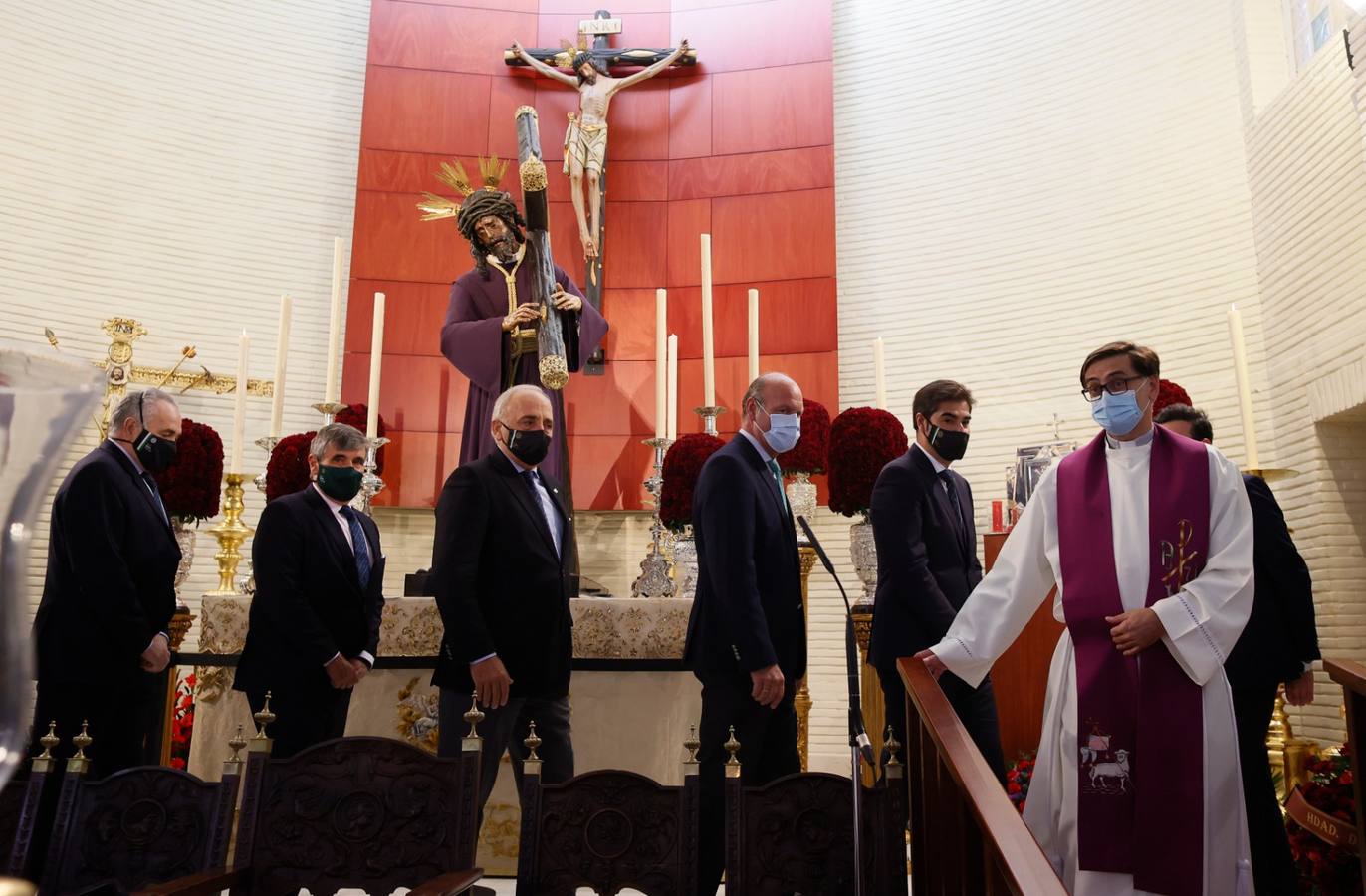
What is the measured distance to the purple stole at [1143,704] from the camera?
91.0 inches

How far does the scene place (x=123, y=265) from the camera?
23.1 ft

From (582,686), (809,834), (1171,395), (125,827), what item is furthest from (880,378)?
(125,827)

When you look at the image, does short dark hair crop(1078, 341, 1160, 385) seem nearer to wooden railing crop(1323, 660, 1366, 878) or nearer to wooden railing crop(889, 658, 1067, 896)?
wooden railing crop(1323, 660, 1366, 878)

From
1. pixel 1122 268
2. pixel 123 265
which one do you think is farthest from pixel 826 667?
pixel 123 265

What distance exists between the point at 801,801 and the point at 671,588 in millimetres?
1960

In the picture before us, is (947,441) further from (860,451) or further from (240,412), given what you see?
(240,412)

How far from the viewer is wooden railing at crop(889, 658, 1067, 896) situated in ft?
4.44

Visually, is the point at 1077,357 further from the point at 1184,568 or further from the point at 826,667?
the point at 1184,568

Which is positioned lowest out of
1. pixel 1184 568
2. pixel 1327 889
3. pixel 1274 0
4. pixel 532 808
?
pixel 1327 889

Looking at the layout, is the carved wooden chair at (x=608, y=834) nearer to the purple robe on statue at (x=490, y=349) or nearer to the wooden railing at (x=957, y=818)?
the wooden railing at (x=957, y=818)

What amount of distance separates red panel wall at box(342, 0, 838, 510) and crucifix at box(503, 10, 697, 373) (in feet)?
0.58

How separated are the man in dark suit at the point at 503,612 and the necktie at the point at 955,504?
1.24 metres

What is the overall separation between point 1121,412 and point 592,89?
19.3ft

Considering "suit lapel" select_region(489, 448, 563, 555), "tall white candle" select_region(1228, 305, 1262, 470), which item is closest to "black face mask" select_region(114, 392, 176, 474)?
"suit lapel" select_region(489, 448, 563, 555)
